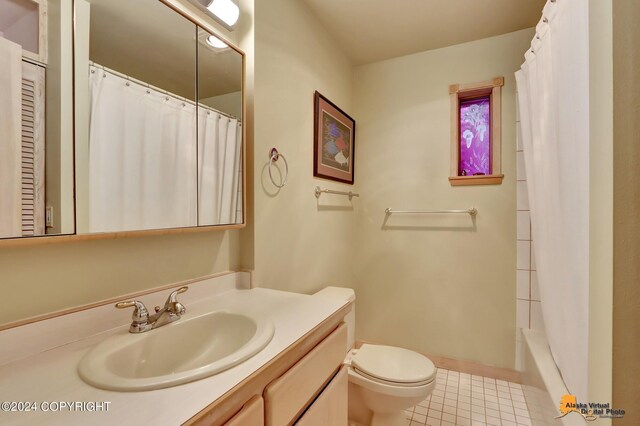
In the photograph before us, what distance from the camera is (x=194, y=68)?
1.14 meters

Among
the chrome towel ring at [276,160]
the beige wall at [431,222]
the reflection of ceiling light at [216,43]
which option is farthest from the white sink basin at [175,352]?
the beige wall at [431,222]

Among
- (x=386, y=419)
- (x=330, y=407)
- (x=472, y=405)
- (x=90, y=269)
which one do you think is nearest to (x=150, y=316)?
(x=90, y=269)

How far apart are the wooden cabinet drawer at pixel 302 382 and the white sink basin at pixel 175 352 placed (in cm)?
12

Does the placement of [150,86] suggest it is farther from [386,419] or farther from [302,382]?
[386,419]

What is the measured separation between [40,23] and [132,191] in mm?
470

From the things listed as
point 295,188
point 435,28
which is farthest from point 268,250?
point 435,28

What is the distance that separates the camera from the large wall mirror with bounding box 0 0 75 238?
66 centimetres

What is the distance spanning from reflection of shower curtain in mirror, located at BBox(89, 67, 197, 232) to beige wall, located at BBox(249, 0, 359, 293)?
0.36 metres

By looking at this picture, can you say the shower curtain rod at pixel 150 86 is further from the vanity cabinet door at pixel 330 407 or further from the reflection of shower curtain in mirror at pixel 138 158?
the vanity cabinet door at pixel 330 407

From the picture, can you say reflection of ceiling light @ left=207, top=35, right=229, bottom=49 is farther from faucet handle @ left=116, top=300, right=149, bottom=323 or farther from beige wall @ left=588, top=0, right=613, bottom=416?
beige wall @ left=588, top=0, right=613, bottom=416

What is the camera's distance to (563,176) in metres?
1.20

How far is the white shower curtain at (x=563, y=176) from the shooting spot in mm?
1033

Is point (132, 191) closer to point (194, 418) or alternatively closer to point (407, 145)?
point (194, 418)

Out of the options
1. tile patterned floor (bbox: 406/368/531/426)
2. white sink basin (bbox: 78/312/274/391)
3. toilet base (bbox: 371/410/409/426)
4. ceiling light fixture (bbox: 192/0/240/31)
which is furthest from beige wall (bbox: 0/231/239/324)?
tile patterned floor (bbox: 406/368/531/426)
